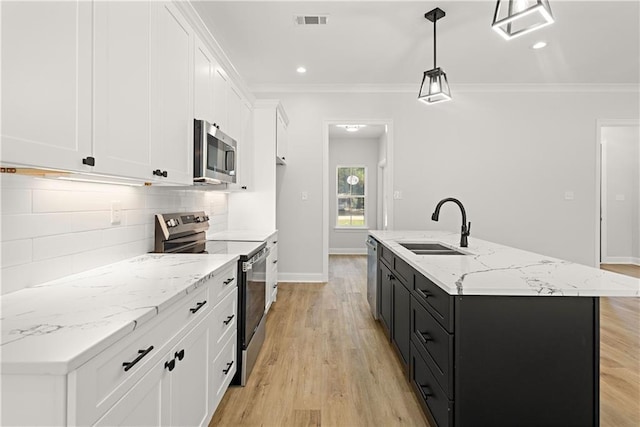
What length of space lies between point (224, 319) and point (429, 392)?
1.13 m

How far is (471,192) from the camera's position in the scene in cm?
494

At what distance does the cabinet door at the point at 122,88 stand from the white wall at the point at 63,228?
0.97 feet

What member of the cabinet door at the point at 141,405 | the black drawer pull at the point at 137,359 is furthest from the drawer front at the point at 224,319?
the black drawer pull at the point at 137,359

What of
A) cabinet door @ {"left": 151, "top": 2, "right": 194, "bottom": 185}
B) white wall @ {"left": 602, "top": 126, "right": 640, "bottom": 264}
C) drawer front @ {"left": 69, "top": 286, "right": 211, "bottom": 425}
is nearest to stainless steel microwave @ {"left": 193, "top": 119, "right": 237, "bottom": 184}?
cabinet door @ {"left": 151, "top": 2, "right": 194, "bottom": 185}

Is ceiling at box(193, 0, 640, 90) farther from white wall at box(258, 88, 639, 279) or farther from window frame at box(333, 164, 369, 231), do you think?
window frame at box(333, 164, 369, 231)

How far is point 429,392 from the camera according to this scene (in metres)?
1.71

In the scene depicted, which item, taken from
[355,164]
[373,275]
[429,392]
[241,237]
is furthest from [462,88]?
[429,392]

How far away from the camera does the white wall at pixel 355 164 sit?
815cm

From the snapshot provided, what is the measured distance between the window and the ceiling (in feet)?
11.8

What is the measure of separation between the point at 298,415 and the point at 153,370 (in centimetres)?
109

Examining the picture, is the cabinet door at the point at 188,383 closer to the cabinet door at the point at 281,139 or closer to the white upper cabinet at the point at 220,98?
the white upper cabinet at the point at 220,98

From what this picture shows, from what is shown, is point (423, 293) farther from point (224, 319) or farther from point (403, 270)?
point (224, 319)

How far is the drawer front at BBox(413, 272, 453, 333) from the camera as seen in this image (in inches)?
56.9

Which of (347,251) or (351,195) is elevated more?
(351,195)
